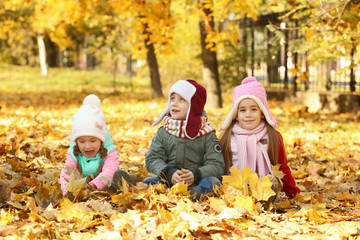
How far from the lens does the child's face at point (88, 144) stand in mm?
3205

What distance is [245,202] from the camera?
9.14 feet

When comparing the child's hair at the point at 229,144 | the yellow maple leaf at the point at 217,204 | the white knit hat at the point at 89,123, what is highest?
the white knit hat at the point at 89,123

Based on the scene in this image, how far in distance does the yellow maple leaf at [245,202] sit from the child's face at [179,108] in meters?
0.91

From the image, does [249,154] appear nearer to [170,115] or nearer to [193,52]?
[170,115]

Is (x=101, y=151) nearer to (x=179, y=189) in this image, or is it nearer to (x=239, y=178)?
(x=179, y=189)

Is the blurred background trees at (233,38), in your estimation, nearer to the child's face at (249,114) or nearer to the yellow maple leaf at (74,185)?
the child's face at (249,114)

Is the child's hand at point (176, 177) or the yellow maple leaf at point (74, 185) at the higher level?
the yellow maple leaf at point (74, 185)

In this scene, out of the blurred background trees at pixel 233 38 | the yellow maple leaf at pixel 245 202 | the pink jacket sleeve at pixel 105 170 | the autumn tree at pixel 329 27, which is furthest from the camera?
the blurred background trees at pixel 233 38

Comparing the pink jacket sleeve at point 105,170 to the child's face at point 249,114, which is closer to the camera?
the pink jacket sleeve at point 105,170

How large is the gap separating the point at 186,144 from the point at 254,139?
0.52 meters

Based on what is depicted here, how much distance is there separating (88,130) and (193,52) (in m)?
11.6

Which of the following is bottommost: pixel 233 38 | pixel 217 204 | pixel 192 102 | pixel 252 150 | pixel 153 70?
pixel 217 204

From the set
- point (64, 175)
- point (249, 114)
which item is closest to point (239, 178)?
point (249, 114)

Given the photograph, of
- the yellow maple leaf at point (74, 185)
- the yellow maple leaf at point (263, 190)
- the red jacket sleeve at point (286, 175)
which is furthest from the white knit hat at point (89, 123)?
the red jacket sleeve at point (286, 175)
